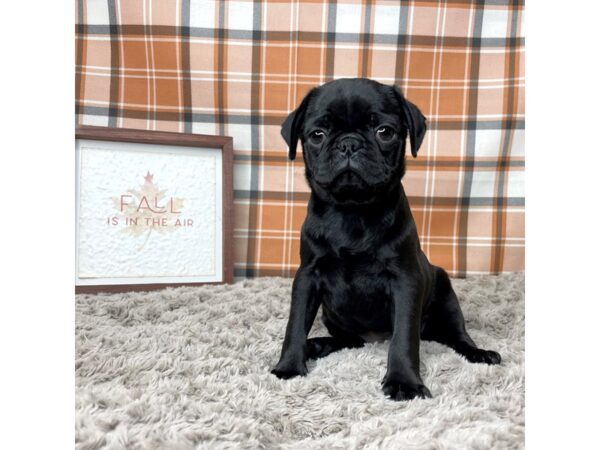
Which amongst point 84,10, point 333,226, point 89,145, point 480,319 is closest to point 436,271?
point 480,319

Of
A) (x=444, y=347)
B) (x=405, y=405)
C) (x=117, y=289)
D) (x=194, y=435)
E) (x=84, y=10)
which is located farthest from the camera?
(x=84, y=10)

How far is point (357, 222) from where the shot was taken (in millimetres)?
1363

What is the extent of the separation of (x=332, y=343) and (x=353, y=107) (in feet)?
2.20

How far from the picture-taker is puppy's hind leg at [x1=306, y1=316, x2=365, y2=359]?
1460mm

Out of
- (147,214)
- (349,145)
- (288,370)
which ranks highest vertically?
(349,145)

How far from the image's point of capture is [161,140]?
230 cm

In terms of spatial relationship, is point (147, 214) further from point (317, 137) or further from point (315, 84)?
point (317, 137)

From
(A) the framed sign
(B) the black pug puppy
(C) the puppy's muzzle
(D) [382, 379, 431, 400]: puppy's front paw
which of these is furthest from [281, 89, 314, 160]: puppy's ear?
(A) the framed sign

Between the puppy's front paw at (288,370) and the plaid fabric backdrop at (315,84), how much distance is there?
1275 millimetres

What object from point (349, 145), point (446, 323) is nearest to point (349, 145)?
point (349, 145)

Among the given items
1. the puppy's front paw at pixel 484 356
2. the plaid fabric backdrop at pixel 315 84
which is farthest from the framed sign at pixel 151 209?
the puppy's front paw at pixel 484 356

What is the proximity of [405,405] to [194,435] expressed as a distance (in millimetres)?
430

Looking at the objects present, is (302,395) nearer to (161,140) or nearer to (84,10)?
(161,140)

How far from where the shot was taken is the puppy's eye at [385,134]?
1333 millimetres
